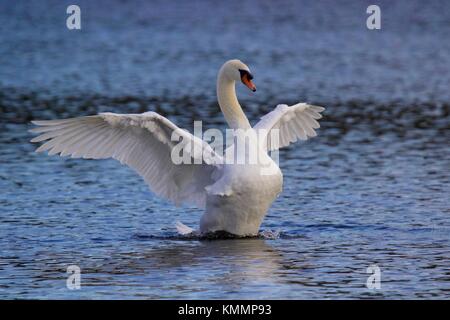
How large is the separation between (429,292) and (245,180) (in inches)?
109

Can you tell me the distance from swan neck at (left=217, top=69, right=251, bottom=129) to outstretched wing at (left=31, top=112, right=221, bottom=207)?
0.51m

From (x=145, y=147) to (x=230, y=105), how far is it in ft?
3.58

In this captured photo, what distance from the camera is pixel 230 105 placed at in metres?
14.3

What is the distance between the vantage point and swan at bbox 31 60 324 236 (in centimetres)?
1355

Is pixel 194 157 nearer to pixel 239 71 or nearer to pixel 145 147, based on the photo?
pixel 145 147

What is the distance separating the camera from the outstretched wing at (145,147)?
45.3ft
